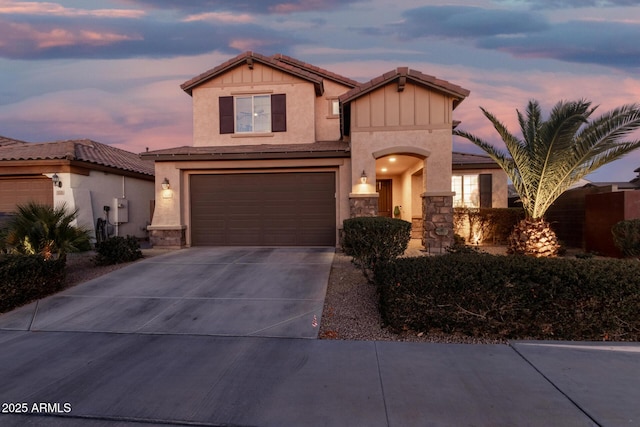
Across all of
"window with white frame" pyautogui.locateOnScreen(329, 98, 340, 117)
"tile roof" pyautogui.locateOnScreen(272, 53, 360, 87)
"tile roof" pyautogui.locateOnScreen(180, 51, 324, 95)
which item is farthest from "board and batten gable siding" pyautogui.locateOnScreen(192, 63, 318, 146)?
"tile roof" pyautogui.locateOnScreen(272, 53, 360, 87)

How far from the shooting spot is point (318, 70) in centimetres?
1484

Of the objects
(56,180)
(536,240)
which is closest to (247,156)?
(56,180)

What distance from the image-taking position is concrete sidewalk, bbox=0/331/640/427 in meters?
3.04

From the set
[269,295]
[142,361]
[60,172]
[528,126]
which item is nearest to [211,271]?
[269,295]

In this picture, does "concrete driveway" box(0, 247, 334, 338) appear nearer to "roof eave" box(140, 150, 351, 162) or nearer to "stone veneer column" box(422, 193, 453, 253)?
"stone veneer column" box(422, 193, 453, 253)

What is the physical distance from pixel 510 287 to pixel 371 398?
2614 millimetres

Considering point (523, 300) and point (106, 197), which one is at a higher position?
point (106, 197)

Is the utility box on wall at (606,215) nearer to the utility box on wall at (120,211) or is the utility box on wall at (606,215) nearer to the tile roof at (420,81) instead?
the tile roof at (420,81)

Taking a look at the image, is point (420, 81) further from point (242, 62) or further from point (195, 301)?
point (195, 301)

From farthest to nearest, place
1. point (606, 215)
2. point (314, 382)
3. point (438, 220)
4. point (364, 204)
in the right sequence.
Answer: point (364, 204), point (438, 220), point (606, 215), point (314, 382)

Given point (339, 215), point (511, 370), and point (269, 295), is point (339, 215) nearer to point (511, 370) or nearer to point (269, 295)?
point (269, 295)

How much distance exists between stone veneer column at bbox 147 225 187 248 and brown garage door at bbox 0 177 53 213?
158 inches

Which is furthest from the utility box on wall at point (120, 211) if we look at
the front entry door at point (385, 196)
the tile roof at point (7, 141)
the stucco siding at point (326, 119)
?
the front entry door at point (385, 196)

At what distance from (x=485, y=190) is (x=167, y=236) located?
12.6 m
